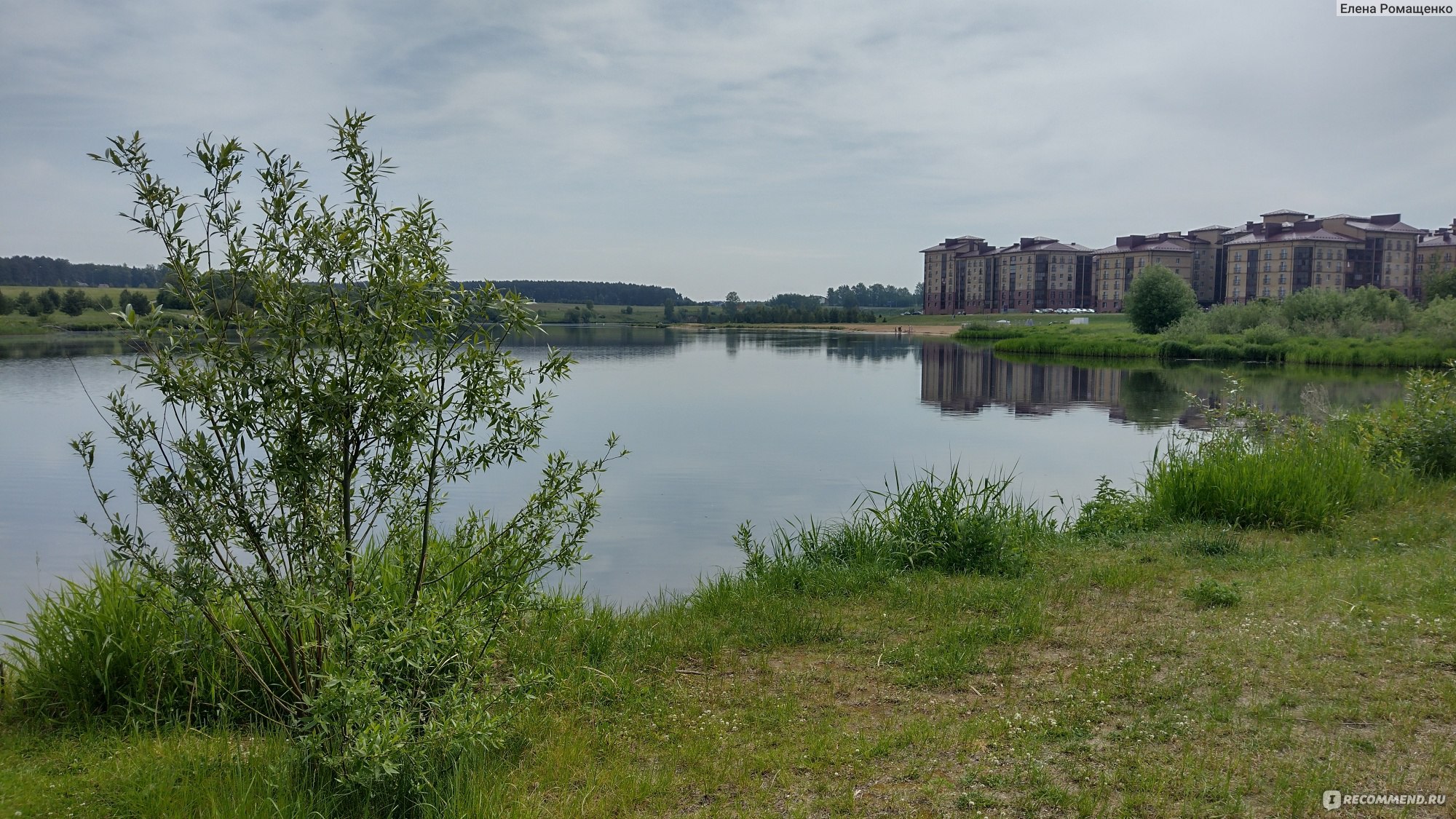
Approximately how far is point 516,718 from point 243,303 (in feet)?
7.42

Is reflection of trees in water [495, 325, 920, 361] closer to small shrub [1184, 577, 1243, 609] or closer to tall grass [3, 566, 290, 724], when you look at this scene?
tall grass [3, 566, 290, 724]

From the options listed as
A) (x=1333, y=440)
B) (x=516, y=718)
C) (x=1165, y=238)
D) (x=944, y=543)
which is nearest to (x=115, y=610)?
(x=516, y=718)

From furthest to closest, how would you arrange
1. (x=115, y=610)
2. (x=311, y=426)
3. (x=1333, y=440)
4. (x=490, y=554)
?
1. (x=1333, y=440)
2. (x=115, y=610)
3. (x=490, y=554)
4. (x=311, y=426)

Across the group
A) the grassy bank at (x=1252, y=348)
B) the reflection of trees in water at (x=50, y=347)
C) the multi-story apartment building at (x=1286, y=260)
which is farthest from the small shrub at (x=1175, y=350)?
the reflection of trees in water at (x=50, y=347)

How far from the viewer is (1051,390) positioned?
34.8 metres

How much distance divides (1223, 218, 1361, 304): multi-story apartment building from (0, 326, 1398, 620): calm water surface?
47695 mm

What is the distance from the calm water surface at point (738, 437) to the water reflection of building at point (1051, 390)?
5.9 inches

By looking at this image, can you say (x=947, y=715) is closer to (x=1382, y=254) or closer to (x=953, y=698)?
(x=953, y=698)

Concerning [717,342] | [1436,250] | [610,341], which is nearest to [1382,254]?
[1436,250]

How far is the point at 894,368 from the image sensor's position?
154 ft

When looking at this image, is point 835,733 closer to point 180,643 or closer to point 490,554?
point 490,554

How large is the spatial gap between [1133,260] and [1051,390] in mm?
77423

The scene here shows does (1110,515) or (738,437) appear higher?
(1110,515)

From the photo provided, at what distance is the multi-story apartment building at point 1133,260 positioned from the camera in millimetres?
99256
